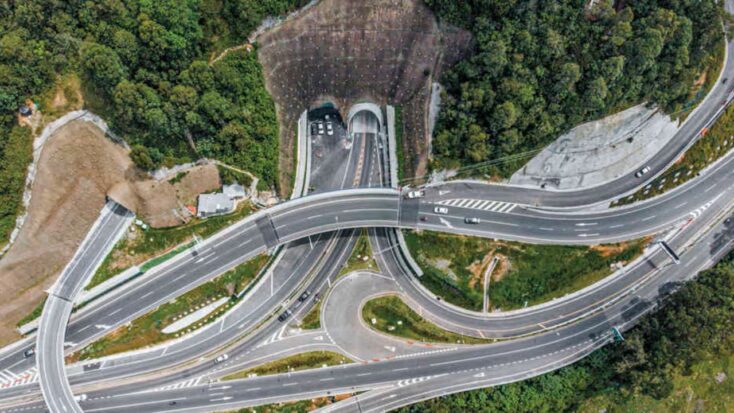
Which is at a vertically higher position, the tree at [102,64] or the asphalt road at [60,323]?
the tree at [102,64]

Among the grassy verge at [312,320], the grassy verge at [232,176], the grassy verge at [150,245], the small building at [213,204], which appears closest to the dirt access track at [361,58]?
the grassy verge at [232,176]

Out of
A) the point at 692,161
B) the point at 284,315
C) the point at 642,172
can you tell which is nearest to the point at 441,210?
the point at 284,315

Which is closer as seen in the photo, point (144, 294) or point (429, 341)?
point (144, 294)

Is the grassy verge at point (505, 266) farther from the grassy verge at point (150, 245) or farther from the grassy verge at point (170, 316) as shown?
the grassy verge at point (150, 245)

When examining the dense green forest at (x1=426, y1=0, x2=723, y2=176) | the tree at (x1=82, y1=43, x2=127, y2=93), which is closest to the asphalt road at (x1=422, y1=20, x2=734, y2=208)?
the dense green forest at (x1=426, y1=0, x2=723, y2=176)

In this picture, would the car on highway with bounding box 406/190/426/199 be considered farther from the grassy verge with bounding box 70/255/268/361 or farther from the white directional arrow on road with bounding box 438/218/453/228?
the grassy verge with bounding box 70/255/268/361

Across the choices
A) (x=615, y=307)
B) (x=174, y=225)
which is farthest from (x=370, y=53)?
(x=615, y=307)

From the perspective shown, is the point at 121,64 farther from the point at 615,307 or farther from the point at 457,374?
the point at 615,307
